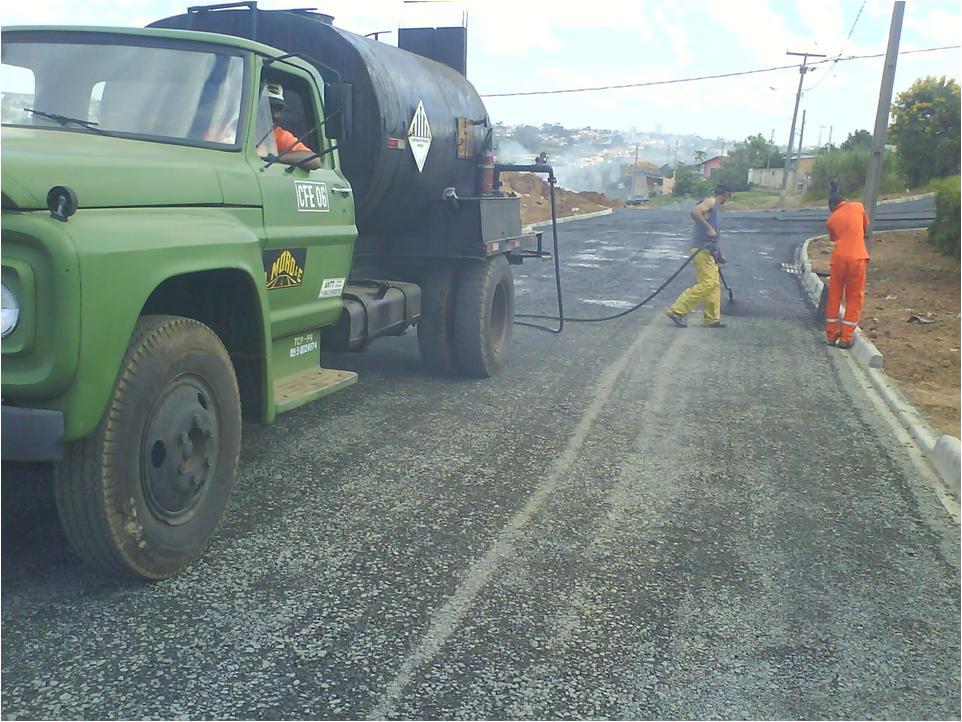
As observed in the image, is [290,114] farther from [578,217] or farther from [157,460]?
[578,217]

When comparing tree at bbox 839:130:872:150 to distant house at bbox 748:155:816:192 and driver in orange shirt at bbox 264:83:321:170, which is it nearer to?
distant house at bbox 748:155:816:192

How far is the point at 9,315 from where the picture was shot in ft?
9.91

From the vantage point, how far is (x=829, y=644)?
11.4 feet

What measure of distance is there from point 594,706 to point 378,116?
14.8 feet

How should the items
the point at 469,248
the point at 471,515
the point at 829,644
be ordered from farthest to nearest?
the point at 469,248 < the point at 471,515 < the point at 829,644

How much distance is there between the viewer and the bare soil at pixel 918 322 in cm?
815

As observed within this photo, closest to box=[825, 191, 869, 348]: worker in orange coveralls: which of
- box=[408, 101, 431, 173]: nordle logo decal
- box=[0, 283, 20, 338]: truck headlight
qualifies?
box=[408, 101, 431, 173]: nordle logo decal

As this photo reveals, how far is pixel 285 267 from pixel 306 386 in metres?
0.69

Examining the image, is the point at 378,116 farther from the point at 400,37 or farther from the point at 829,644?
the point at 829,644

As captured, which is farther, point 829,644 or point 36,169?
point 829,644

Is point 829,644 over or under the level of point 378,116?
under

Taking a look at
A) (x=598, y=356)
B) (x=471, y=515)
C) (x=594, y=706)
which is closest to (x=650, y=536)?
(x=471, y=515)

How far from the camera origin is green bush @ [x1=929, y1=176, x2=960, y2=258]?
16.4 metres

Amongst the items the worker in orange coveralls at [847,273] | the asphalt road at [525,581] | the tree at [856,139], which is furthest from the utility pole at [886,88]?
the tree at [856,139]
